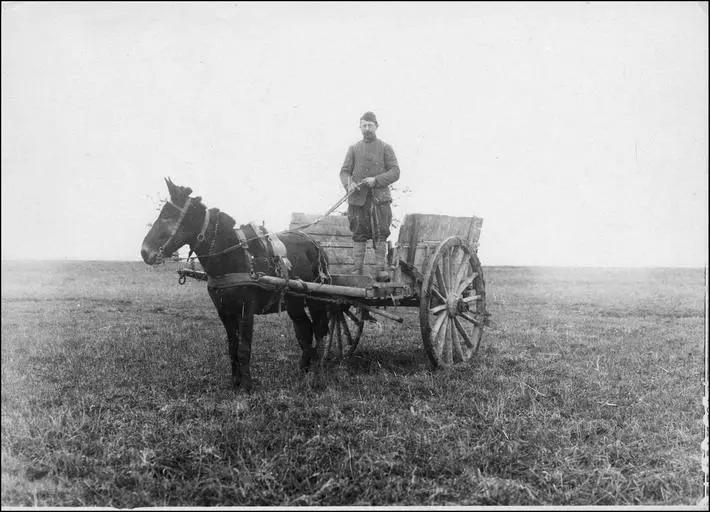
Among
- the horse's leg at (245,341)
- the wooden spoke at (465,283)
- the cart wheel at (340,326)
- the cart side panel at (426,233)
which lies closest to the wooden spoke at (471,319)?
the wooden spoke at (465,283)

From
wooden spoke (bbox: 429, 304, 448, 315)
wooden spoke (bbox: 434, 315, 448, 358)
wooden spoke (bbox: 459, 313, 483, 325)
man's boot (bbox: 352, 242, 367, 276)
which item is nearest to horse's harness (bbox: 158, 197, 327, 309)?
man's boot (bbox: 352, 242, 367, 276)

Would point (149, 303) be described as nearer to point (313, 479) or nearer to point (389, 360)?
point (389, 360)

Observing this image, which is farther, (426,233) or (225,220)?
(426,233)

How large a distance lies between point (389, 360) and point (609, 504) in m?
4.22

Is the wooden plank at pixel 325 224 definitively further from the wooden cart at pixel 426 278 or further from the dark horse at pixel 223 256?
the dark horse at pixel 223 256

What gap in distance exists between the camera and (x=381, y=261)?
21.8ft

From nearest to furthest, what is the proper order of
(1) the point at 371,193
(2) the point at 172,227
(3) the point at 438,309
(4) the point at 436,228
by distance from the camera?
(2) the point at 172,227 → (1) the point at 371,193 → (3) the point at 438,309 → (4) the point at 436,228

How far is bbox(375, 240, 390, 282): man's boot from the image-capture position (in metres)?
6.48

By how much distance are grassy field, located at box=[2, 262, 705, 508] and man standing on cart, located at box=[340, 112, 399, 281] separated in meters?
1.53

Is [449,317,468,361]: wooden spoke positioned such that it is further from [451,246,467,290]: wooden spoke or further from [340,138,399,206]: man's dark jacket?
[340,138,399,206]: man's dark jacket

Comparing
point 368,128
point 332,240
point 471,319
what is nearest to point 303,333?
point 332,240

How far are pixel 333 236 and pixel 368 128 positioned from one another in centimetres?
167

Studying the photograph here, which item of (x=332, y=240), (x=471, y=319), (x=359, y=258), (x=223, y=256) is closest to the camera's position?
(x=223, y=256)

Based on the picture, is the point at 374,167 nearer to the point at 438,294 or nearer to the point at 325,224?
the point at 325,224
